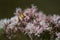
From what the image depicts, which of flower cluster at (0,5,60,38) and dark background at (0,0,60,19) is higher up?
dark background at (0,0,60,19)

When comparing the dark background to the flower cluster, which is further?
the dark background

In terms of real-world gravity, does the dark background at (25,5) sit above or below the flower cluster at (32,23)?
above

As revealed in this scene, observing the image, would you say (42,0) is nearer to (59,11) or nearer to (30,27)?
(59,11)

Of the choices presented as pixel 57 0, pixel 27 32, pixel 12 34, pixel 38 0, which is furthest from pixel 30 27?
pixel 57 0

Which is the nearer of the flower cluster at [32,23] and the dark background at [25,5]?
the flower cluster at [32,23]
